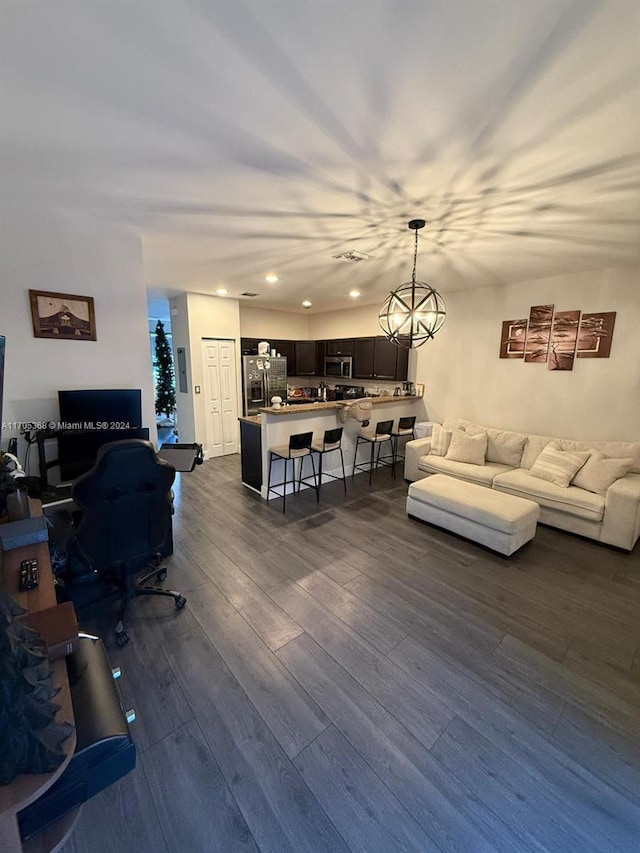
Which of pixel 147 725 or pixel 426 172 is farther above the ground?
pixel 426 172

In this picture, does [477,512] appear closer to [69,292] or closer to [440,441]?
[440,441]

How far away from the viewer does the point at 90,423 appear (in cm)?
263

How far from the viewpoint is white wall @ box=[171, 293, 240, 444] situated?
538 centimetres

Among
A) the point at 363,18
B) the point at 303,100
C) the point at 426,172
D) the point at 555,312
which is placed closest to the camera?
the point at 363,18

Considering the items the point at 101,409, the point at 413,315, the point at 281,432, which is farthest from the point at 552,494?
the point at 101,409

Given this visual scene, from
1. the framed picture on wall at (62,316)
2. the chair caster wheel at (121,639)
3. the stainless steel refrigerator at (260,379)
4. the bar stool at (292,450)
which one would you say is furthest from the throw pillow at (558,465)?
the framed picture on wall at (62,316)

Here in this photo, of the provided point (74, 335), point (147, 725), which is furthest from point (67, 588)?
point (74, 335)

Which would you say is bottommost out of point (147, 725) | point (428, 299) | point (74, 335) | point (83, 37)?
point (147, 725)

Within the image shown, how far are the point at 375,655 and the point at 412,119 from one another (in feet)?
9.04

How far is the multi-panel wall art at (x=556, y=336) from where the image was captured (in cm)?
383

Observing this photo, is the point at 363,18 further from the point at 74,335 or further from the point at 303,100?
the point at 74,335

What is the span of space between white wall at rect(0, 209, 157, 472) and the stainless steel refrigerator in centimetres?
319

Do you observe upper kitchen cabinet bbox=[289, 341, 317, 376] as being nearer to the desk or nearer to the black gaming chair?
the black gaming chair

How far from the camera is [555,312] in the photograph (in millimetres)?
4137
